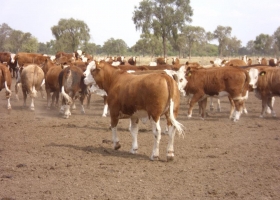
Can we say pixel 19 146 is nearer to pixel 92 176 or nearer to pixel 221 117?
pixel 92 176

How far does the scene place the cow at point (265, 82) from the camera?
13781 mm

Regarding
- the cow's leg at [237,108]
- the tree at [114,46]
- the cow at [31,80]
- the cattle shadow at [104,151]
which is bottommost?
the cattle shadow at [104,151]

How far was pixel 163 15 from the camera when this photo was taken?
4800 centimetres

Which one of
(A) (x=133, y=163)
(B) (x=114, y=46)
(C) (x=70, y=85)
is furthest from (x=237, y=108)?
(B) (x=114, y=46)

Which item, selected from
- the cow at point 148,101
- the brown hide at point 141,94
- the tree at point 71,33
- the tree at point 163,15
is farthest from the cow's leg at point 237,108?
the tree at point 71,33

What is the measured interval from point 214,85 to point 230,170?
6407 mm

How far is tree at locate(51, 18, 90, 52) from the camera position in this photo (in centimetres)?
5672

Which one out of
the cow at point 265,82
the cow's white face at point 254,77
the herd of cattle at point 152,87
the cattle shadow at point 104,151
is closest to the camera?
the herd of cattle at point 152,87

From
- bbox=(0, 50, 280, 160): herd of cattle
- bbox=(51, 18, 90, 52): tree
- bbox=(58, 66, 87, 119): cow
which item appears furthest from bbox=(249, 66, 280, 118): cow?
bbox=(51, 18, 90, 52): tree

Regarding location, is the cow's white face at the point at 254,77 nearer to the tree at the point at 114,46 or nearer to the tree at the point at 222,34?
the tree at the point at 222,34

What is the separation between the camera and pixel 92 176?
22.1ft

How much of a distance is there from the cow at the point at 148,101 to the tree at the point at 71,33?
49267mm

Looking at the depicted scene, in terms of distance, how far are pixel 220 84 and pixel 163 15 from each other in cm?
3618

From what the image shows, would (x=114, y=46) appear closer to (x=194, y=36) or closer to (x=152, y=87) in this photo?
(x=194, y=36)
